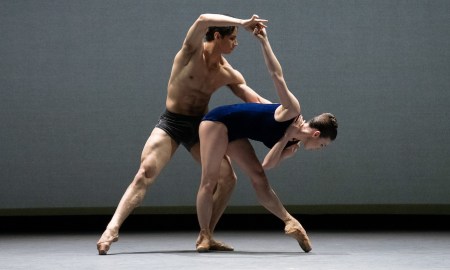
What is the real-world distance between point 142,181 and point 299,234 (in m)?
0.82

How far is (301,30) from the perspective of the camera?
662cm

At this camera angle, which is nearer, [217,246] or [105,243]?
[105,243]

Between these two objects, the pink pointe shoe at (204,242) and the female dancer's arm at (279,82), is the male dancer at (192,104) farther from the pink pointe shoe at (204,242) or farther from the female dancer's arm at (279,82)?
the female dancer's arm at (279,82)

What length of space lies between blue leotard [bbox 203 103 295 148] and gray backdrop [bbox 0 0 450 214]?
2.32 metres

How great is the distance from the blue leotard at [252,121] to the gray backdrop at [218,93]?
232 cm

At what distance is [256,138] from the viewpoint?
433 centimetres

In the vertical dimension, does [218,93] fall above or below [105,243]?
above

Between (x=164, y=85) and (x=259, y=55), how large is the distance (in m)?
0.75

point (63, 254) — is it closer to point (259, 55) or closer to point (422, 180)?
point (259, 55)

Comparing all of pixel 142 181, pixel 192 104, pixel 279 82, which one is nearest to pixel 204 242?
pixel 142 181

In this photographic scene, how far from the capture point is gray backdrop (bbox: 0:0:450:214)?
6625 mm

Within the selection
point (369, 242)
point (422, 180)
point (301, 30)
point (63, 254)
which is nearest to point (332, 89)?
point (301, 30)

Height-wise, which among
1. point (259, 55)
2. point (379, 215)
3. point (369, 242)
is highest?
point (259, 55)

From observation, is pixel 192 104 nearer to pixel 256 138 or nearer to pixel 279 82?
pixel 256 138
